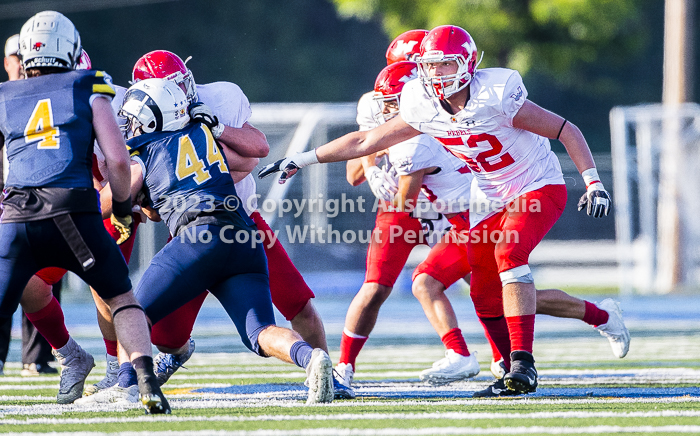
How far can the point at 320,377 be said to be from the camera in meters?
3.91

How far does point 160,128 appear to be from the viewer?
169 inches

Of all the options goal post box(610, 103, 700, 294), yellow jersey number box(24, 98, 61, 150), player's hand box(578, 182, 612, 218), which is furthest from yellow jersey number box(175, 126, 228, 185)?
goal post box(610, 103, 700, 294)

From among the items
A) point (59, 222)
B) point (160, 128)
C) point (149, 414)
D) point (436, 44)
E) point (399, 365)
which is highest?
point (436, 44)

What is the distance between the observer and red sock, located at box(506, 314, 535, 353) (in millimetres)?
4387

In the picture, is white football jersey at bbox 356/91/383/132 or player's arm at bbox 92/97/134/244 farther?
white football jersey at bbox 356/91/383/132

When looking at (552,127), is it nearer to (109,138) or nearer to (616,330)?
(616,330)

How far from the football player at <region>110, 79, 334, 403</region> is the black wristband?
258 millimetres

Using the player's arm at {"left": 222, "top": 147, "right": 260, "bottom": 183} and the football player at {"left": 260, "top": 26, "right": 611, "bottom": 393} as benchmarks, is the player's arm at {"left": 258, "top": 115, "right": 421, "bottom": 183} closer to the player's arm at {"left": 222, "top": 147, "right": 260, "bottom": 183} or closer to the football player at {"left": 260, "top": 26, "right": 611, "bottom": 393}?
the football player at {"left": 260, "top": 26, "right": 611, "bottom": 393}

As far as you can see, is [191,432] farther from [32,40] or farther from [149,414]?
[32,40]

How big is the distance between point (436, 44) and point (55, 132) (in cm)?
184

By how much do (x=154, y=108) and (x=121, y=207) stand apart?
54 cm

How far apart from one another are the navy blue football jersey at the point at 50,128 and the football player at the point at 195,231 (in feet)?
1.62

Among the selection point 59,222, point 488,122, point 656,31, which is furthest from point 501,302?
point 656,31

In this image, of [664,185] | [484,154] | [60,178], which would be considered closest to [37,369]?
[60,178]
